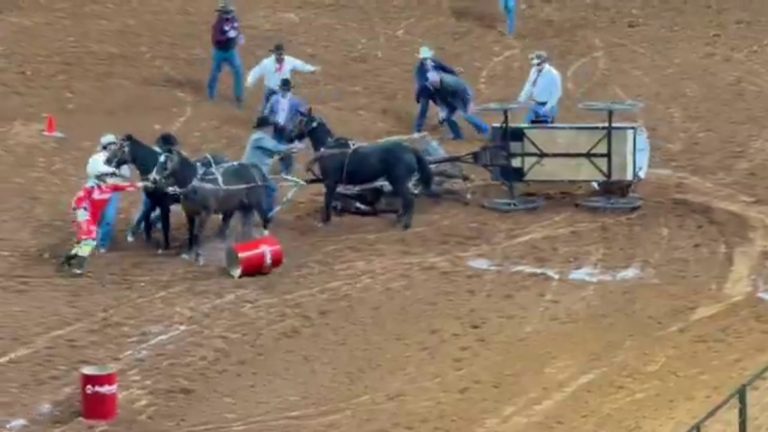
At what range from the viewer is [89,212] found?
61.5ft

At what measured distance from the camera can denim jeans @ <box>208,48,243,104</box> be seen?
89.5 feet

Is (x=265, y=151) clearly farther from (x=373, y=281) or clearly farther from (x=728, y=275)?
(x=728, y=275)

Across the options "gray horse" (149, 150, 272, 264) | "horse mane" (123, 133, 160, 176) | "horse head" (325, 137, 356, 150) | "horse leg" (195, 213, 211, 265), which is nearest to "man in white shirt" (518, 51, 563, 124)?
"horse head" (325, 137, 356, 150)

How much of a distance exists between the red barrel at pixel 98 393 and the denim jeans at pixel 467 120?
12.6m

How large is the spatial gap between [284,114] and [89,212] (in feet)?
15.1

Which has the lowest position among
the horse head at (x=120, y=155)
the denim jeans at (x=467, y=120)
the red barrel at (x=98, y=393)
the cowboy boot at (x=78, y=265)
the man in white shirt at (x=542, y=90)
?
the red barrel at (x=98, y=393)

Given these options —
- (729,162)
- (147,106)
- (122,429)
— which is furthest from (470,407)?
(147,106)

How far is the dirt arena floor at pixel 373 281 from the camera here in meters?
15.1

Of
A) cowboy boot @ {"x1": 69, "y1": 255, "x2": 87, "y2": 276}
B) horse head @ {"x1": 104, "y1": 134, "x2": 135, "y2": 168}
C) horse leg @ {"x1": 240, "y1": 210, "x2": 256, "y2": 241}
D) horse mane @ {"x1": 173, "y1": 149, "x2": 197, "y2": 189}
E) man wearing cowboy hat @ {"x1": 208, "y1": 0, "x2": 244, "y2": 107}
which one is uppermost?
man wearing cowboy hat @ {"x1": 208, "y1": 0, "x2": 244, "y2": 107}

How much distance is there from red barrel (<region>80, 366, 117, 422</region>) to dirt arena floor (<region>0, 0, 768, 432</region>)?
Answer: 203mm

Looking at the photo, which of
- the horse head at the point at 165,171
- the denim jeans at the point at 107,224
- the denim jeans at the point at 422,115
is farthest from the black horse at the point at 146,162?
the denim jeans at the point at 422,115

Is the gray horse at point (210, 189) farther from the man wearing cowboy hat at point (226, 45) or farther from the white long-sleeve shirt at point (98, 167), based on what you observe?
the man wearing cowboy hat at point (226, 45)

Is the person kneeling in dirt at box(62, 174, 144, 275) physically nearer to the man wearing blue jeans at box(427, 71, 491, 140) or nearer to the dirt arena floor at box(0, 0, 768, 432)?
the dirt arena floor at box(0, 0, 768, 432)

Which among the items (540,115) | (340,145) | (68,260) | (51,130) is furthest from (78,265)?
(540,115)
